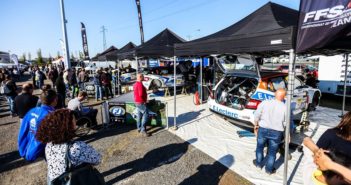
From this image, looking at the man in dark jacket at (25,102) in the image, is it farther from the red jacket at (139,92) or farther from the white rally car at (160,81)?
the white rally car at (160,81)

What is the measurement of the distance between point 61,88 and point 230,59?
7.28m

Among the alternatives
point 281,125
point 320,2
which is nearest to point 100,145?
point 281,125

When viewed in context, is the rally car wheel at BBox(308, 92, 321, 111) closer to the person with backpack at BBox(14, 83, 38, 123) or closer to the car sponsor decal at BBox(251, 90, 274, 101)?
the car sponsor decal at BBox(251, 90, 274, 101)

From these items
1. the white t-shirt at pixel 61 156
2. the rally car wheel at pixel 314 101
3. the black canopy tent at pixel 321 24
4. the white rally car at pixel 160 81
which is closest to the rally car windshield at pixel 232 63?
the rally car wheel at pixel 314 101

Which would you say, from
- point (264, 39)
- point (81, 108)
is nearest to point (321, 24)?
point (264, 39)

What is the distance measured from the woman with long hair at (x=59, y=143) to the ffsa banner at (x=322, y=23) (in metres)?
2.79

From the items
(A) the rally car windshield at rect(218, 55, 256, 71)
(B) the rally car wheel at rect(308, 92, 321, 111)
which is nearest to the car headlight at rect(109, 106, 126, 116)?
(A) the rally car windshield at rect(218, 55, 256, 71)

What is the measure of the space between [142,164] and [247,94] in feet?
11.1

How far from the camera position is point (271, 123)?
3262mm

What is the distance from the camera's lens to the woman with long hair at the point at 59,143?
1.81m

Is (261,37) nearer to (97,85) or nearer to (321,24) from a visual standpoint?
(321,24)

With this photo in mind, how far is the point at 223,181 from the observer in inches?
132

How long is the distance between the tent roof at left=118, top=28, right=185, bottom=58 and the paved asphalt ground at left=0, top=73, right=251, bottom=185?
3269 millimetres

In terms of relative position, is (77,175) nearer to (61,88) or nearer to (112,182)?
(112,182)
